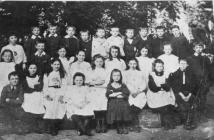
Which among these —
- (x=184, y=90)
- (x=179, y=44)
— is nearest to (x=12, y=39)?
(x=179, y=44)

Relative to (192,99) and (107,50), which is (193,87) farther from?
(107,50)

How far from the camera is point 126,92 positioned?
12.9 ft

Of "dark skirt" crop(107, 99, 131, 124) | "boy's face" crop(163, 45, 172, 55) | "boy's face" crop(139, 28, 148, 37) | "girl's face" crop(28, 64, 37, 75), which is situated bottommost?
"dark skirt" crop(107, 99, 131, 124)

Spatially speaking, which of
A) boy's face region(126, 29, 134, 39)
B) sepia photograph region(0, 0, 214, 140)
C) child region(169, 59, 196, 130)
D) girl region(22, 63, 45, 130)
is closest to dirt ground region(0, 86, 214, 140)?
sepia photograph region(0, 0, 214, 140)

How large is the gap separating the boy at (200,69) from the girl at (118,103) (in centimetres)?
91

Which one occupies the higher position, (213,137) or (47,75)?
(47,75)

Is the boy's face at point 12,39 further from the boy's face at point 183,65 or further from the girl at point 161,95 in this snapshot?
the boy's face at point 183,65

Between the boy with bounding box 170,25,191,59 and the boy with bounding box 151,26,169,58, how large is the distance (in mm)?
114

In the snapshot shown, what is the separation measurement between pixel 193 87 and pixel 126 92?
852 millimetres

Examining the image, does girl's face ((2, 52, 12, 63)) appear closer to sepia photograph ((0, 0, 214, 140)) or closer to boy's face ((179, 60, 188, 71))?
sepia photograph ((0, 0, 214, 140))

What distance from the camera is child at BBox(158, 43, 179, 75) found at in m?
4.05

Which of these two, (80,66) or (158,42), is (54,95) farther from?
(158,42)

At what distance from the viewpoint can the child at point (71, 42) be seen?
4.09 metres

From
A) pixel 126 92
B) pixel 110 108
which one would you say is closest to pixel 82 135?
pixel 110 108
